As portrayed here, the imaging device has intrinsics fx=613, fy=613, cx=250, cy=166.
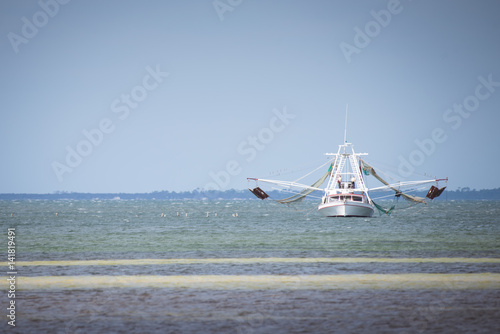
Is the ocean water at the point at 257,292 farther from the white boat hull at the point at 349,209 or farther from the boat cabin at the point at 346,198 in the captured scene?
the boat cabin at the point at 346,198

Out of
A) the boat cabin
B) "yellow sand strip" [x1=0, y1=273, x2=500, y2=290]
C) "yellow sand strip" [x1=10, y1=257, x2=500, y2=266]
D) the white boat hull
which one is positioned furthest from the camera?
the boat cabin

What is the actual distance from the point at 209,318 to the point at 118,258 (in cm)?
1979

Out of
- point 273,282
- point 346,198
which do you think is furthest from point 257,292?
point 346,198

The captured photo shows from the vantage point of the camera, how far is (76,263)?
3294cm

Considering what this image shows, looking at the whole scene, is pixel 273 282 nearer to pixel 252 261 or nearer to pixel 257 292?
pixel 257 292

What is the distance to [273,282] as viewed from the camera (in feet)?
81.0

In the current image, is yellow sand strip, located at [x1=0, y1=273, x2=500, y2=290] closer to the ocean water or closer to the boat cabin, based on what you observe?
the ocean water

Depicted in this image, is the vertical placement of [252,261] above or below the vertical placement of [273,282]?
above

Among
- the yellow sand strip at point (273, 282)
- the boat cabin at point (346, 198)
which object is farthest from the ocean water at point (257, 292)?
the boat cabin at point (346, 198)

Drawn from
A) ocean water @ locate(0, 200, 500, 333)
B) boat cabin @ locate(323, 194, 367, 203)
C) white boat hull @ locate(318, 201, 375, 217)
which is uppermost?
boat cabin @ locate(323, 194, 367, 203)

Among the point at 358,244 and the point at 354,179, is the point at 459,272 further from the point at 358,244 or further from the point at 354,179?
the point at 354,179

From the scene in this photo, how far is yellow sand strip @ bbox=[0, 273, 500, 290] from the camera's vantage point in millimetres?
23422

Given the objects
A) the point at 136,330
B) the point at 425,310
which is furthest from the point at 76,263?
the point at 425,310

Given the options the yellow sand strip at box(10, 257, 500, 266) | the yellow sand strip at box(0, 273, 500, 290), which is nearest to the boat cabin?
the yellow sand strip at box(10, 257, 500, 266)
